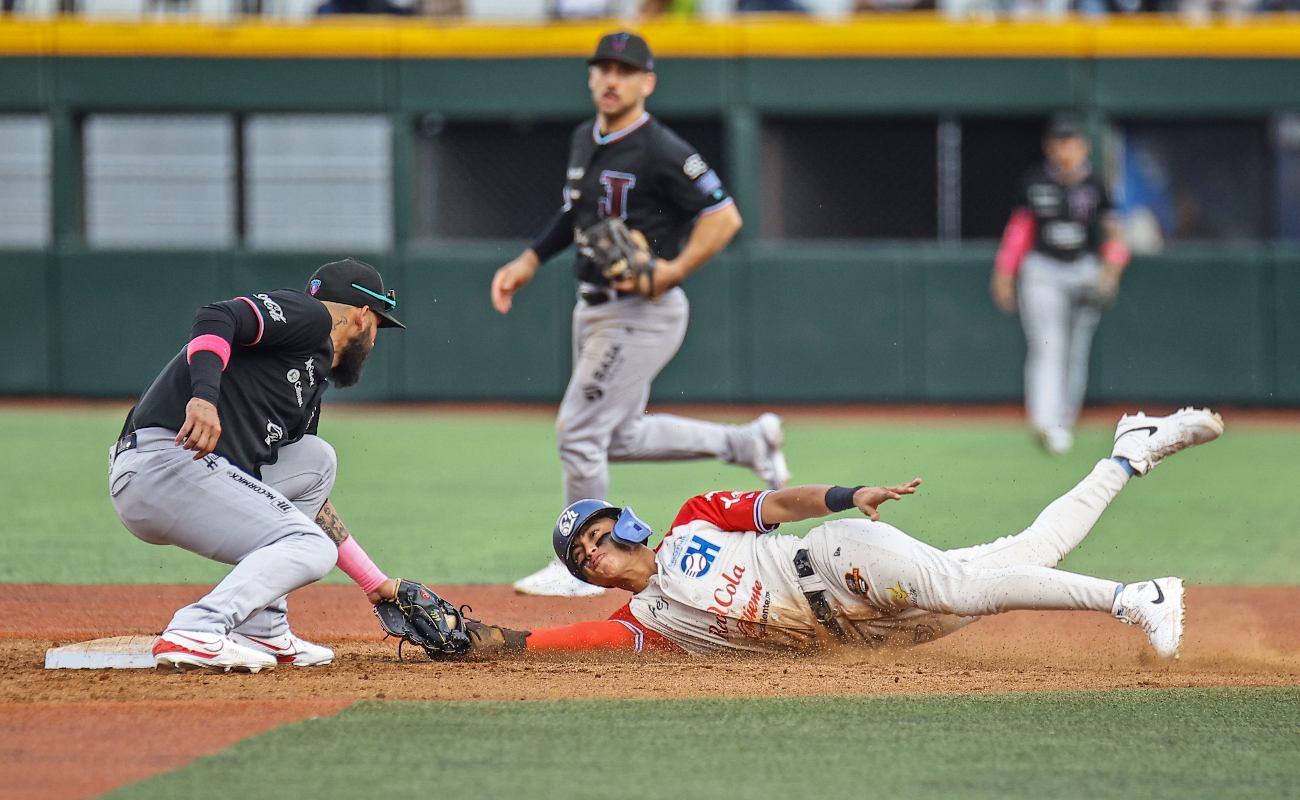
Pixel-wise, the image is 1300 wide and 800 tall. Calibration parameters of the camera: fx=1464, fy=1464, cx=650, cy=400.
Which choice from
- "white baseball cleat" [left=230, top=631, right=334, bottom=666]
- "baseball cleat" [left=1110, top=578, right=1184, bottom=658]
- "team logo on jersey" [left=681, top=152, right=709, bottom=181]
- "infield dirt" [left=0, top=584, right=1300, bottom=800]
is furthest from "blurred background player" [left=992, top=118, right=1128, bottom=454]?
"white baseball cleat" [left=230, top=631, right=334, bottom=666]

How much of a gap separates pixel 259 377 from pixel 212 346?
10.7 inches

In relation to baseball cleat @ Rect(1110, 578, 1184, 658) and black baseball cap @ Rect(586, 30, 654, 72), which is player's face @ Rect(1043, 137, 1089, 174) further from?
baseball cleat @ Rect(1110, 578, 1184, 658)

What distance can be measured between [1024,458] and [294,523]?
6831 millimetres

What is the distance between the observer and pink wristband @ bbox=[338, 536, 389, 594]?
4.64 metres

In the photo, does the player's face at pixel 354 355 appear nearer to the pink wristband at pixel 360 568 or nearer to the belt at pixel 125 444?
the pink wristband at pixel 360 568

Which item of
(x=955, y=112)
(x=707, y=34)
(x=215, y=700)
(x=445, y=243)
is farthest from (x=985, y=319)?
(x=215, y=700)

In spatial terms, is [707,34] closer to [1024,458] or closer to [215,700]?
[1024,458]

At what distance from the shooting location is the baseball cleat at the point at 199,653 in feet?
13.4

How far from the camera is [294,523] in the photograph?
429 cm

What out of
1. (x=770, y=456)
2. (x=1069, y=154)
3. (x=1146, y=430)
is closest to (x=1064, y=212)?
(x=1069, y=154)

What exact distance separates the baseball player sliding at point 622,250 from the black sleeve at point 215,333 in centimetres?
185

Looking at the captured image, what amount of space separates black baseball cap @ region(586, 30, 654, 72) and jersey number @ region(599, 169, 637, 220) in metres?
0.45

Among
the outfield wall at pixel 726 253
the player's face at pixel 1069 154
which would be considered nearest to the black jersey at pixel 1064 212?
the player's face at pixel 1069 154

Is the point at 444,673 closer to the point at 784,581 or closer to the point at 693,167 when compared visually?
the point at 784,581
